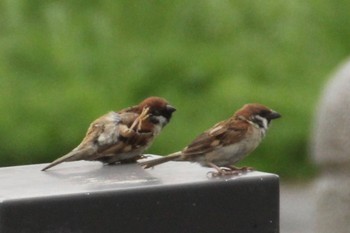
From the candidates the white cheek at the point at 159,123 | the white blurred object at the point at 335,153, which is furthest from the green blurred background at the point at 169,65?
the white cheek at the point at 159,123

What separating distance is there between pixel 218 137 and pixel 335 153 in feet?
6.07

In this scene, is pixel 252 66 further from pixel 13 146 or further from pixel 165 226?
pixel 165 226

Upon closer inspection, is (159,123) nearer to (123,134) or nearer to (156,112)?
(156,112)

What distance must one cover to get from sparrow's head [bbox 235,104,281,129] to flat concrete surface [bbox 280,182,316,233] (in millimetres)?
4830

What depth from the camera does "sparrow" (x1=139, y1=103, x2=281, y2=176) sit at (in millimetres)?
4258

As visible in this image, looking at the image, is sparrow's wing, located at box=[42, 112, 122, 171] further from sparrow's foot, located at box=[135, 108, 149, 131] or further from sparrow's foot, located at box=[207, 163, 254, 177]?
sparrow's foot, located at box=[207, 163, 254, 177]

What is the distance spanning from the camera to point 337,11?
36.0 ft

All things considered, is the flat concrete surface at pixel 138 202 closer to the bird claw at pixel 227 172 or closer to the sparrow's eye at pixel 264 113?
the bird claw at pixel 227 172

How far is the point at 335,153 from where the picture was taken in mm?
6168

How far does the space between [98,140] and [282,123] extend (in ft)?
20.6

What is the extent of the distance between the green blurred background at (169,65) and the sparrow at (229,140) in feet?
16.6

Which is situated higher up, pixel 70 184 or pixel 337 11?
pixel 337 11

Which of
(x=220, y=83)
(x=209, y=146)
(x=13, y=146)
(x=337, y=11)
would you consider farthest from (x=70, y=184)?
(x=337, y=11)

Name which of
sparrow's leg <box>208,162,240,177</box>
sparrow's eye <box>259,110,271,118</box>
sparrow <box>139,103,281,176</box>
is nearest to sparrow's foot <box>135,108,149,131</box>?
sparrow <box>139,103,281,176</box>
